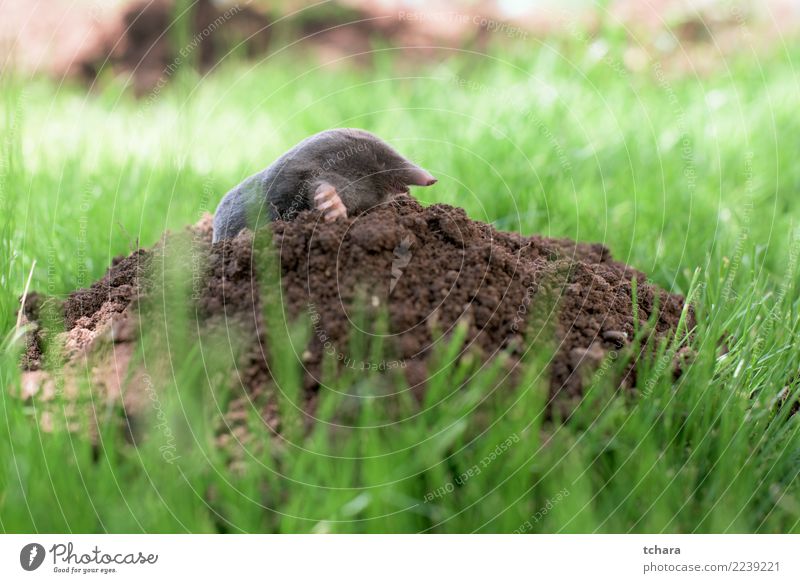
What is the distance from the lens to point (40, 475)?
5.18 ft

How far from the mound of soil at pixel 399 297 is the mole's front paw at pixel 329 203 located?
0.12ft

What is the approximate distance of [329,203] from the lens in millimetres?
2008

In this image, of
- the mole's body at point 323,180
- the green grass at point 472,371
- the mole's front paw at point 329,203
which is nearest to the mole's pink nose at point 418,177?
the mole's body at point 323,180

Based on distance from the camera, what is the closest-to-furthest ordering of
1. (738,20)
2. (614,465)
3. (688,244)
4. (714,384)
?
1. (614,465)
2. (714,384)
3. (688,244)
4. (738,20)

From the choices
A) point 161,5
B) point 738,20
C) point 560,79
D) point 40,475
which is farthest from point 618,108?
point 161,5

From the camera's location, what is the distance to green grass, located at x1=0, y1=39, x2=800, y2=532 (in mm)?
1562

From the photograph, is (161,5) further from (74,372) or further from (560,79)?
(74,372)

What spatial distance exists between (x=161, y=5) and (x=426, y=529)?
5.76 meters

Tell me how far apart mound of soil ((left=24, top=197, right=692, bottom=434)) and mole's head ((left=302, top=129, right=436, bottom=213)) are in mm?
80

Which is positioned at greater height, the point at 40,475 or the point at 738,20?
the point at 738,20

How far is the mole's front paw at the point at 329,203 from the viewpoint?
1.99 meters

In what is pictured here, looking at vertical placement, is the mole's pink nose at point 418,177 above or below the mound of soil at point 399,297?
above

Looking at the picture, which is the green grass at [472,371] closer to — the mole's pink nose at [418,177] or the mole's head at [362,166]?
the mole's head at [362,166]

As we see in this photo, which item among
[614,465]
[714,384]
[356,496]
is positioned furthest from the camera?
[714,384]
